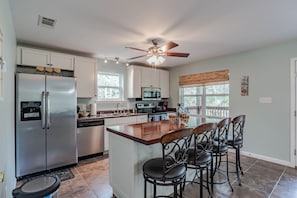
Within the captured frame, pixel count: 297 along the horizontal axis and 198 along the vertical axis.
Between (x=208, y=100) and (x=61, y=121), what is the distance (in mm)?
3854

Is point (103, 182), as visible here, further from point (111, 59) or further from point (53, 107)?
point (111, 59)

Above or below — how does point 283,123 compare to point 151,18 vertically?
below

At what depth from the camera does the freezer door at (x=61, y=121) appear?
300 centimetres

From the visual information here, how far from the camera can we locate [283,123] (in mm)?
3340

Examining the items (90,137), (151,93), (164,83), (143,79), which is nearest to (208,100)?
(164,83)

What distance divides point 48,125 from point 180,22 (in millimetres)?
2904

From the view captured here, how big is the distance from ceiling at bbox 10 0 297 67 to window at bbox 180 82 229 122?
1289 mm

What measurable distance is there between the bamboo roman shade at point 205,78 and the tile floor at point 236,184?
7.23ft

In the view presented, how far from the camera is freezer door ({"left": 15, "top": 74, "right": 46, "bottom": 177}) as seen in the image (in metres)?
2.71

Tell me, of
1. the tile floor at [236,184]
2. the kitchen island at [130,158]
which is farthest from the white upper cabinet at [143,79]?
the kitchen island at [130,158]

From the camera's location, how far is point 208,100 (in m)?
4.74

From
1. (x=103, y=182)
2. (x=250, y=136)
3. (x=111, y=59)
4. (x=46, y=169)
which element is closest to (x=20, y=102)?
(x=46, y=169)

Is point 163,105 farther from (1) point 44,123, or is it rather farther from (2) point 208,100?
(1) point 44,123

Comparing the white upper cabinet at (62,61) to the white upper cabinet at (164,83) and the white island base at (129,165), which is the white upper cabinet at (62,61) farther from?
the white upper cabinet at (164,83)
